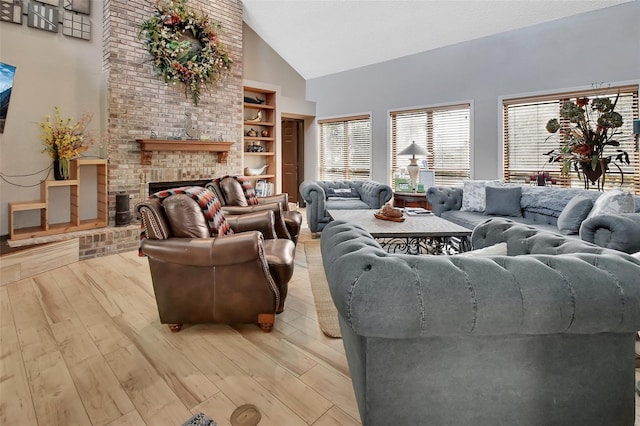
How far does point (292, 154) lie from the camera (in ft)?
26.9

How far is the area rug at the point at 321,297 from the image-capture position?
238 centimetres

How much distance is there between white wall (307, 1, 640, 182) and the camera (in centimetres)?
423

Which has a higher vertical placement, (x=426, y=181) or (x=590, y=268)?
(x=426, y=181)

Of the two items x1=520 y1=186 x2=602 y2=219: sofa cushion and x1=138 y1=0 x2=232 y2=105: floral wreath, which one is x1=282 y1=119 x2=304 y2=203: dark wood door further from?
x1=520 y1=186 x2=602 y2=219: sofa cushion

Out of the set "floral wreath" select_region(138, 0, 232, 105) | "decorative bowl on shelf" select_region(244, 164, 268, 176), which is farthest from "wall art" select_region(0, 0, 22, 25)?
"decorative bowl on shelf" select_region(244, 164, 268, 176)

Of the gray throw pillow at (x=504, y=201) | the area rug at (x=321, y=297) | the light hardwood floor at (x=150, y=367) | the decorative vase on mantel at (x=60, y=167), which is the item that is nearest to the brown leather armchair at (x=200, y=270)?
the light hardwood floor at (x=150, y=367)

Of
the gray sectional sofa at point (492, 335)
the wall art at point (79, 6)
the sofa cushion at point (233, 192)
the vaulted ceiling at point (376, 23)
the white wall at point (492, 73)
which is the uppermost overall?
the vaulted ceiling at point (376, 23)

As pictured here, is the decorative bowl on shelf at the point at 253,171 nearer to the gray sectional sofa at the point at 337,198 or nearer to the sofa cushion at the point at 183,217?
the gray sectional sofa at the point at 337,198

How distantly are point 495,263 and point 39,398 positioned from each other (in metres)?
2.14

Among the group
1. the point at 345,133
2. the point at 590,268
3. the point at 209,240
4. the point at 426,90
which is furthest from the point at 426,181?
the point at 590,268

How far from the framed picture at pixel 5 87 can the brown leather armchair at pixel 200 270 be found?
2899 mm

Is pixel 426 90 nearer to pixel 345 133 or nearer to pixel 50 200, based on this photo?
pixel 345 133

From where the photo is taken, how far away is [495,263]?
1.13 metres

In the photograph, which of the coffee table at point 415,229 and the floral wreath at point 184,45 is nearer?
the coffee table at point 415,229
